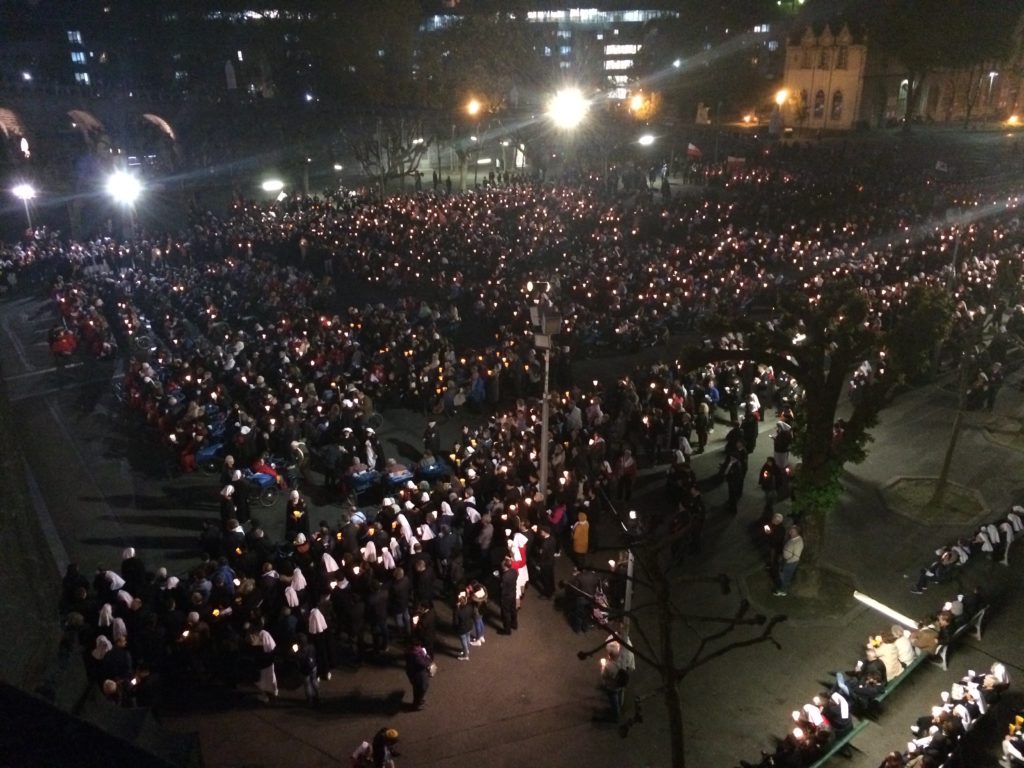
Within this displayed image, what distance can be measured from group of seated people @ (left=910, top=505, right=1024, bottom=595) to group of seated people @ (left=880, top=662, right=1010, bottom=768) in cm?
261

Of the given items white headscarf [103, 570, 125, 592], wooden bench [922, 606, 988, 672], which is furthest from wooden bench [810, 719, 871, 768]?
white headscarf [103, 570, 125, 592]

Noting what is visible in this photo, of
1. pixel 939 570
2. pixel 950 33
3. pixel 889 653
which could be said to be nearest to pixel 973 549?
pixel 939 570

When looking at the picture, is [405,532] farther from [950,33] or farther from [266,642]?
[950,33]

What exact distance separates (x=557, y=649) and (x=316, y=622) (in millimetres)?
3472

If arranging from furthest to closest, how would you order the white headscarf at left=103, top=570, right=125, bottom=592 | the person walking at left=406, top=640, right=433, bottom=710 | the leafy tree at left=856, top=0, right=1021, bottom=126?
the leafy tree at left=856, top=0, right=1021, bottom=126
the white headscarf at left=103, top=570, right=125, bottom=592
the person walking at left=406, top=640, right=433, bottom=710

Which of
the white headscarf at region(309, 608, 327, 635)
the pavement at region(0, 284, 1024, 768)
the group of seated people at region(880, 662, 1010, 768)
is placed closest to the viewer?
the group of seated people at region(880, 662, 1010, 768)

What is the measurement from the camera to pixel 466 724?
31.4 ft

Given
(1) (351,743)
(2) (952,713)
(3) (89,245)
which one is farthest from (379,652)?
(3) (89,245)

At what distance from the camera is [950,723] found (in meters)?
8.42

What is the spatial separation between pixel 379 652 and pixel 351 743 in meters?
1.65

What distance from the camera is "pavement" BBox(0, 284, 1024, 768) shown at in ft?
29.9

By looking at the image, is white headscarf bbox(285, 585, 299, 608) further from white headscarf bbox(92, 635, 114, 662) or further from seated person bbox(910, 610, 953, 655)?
seated person bbox(910, 610, 953, 655)

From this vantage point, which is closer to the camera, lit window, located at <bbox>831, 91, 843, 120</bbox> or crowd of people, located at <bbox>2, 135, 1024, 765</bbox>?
crowd of people, located at <bbox>2, 135, 1024, 765</bbox>

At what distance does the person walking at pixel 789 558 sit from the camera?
1181 centimetres
